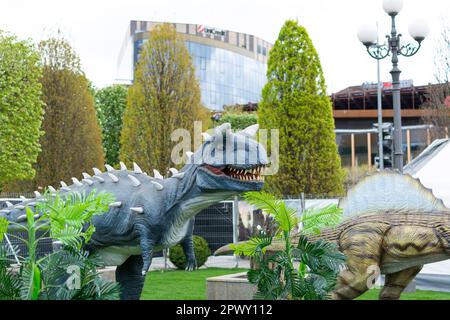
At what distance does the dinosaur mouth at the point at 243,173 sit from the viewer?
192 inches

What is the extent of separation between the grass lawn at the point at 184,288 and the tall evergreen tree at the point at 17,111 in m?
6.47

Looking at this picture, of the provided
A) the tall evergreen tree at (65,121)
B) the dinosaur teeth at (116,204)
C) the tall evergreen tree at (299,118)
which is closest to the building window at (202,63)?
the tall evergreen tree at (65,121)

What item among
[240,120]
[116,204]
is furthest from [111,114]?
[116,204]

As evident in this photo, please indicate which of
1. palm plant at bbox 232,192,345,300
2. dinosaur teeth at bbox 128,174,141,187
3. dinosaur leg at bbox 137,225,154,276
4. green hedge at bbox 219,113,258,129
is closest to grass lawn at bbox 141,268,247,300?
dinosaur teeth at bbox 128,174,141,187

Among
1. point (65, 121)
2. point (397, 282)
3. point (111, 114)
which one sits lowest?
point (397, 282)

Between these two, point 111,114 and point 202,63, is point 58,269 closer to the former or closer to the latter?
point 111,114

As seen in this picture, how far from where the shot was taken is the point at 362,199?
5336 millimetres

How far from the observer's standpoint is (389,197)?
17.1 ft

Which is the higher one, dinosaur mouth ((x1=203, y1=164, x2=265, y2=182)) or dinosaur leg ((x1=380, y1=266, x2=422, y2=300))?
dinosaur mouth ((x1=203, y1=164, x2=265, y2=182))

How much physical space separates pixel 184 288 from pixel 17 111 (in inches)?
379

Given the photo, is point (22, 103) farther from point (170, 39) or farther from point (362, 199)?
point (362, 199)

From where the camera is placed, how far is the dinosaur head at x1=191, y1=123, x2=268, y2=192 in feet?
15.7

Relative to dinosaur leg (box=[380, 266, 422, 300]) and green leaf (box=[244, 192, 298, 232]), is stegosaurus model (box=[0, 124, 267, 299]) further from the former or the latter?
dinosaur leg (box=[380, 266, 422, 300])

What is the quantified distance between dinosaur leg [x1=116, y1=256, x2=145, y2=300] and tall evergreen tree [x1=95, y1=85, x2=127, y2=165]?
2216 cm
